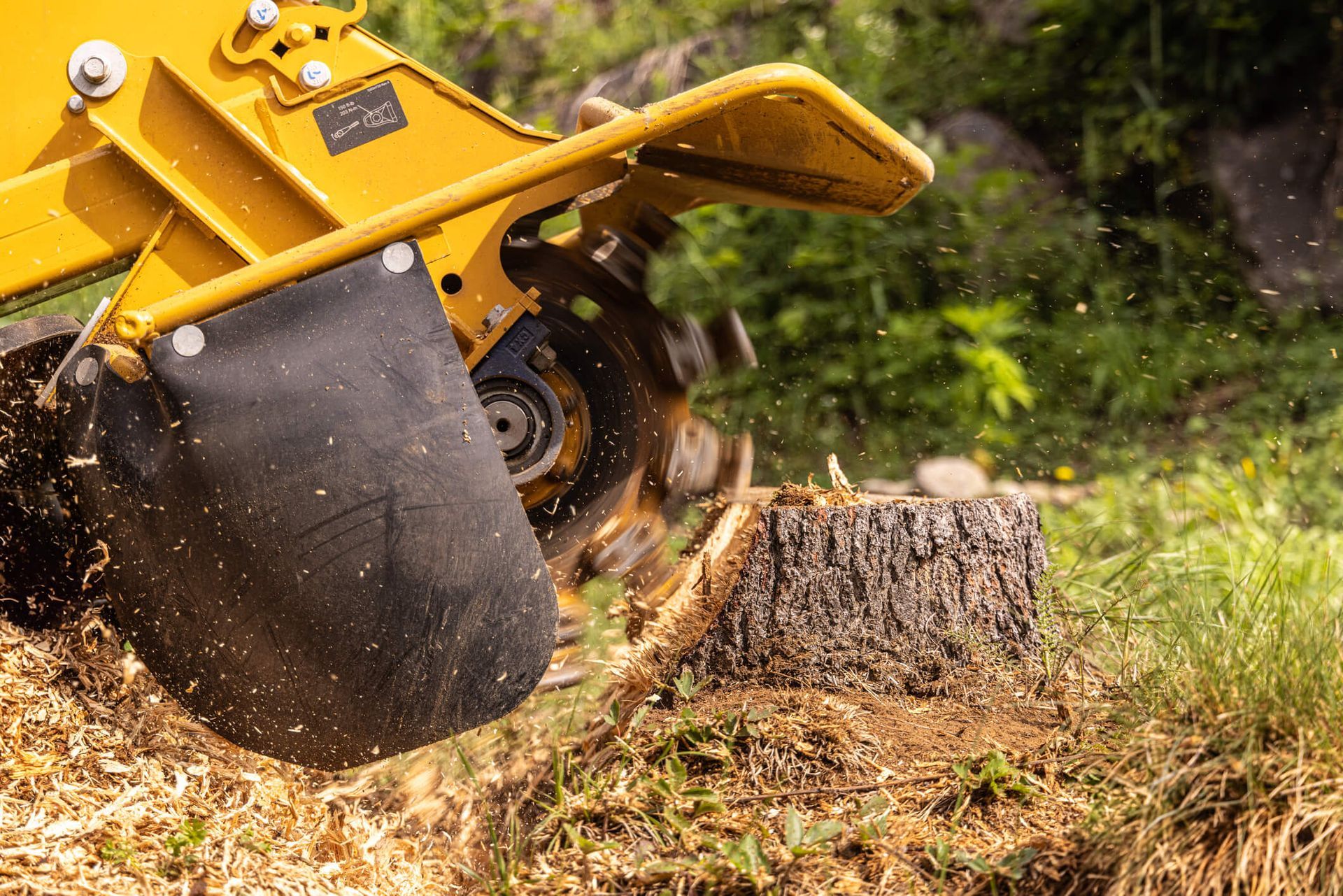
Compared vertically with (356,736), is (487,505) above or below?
above

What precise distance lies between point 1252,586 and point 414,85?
2773 mm

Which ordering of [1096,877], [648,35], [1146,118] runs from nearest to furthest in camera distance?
1. [1096,877]
2. [1146,118]
3. [648,35]

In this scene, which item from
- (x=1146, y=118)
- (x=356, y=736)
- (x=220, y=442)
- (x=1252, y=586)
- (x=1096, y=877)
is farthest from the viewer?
(x=1146, y=118)

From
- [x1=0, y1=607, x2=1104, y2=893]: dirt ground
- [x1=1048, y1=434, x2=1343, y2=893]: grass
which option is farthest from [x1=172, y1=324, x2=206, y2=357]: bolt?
[x1=1048, y1=434, x2=1343, y2=893]: grass

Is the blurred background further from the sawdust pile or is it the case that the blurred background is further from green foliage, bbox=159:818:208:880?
green foliage, bbox=159:818:208:880

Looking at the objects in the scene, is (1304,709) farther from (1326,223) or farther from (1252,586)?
(1326,223)

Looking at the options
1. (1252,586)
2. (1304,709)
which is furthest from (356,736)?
(1252,586)

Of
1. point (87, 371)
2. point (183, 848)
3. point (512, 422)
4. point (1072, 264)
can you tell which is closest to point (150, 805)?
point (183, 848)

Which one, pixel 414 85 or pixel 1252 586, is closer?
pixel 414 85

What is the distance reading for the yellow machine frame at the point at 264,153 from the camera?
2150 millimetres

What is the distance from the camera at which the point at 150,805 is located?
2.06 m

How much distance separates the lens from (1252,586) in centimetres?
327

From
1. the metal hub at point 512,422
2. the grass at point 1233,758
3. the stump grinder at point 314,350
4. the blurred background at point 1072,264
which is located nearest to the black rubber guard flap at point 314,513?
the stump grinder at point 314,350

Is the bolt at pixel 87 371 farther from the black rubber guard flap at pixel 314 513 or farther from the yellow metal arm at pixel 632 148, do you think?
the yellow metal arm at pixel 632 148
